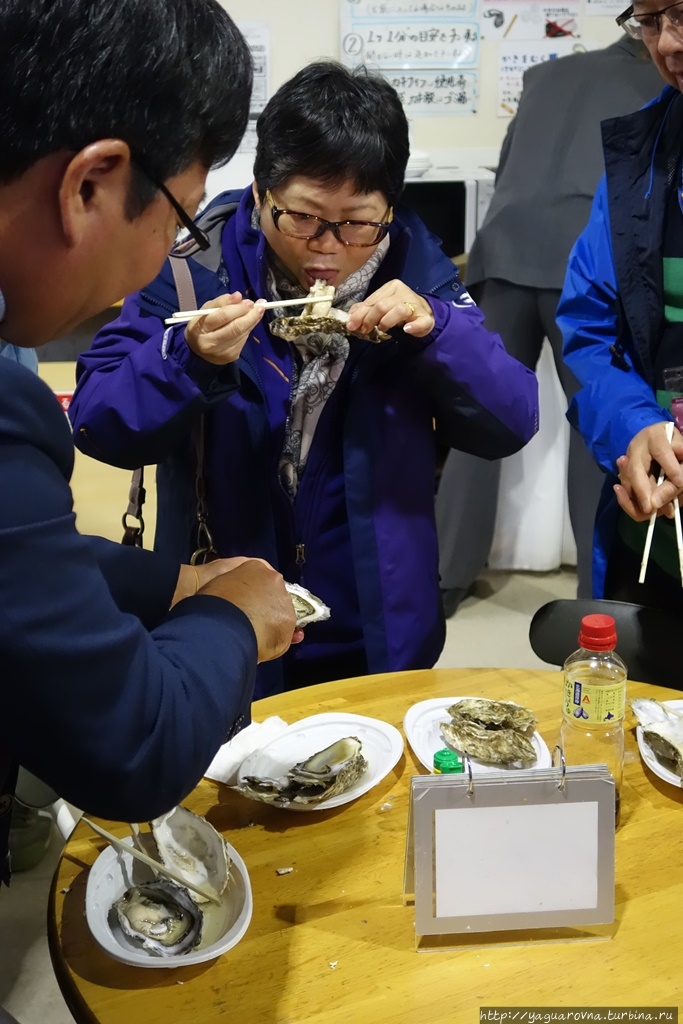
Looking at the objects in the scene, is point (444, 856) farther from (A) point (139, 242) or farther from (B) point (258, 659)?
(A) point (139, 242)

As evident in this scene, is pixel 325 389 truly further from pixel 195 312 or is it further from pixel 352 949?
pixel 352 949

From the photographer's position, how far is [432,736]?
1.36 metres

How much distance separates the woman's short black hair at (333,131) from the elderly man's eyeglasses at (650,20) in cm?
42

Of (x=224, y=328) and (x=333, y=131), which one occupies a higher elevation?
(x=333, y=131)

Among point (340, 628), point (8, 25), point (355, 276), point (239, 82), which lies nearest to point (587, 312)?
point (355, 276)

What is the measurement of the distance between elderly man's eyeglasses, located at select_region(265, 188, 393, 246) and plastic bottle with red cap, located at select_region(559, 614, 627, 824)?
76cm

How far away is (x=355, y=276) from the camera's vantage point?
1698mm

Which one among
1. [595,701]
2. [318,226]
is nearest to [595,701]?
[595,701]

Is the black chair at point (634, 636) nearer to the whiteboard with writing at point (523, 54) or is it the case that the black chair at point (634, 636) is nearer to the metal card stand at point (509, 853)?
the metal card stand at point (509, 853)

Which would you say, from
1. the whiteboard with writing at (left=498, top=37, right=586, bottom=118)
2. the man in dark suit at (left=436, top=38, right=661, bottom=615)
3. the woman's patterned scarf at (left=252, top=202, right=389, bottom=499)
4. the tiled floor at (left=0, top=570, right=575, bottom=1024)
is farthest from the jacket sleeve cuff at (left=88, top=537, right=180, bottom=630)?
the whiteboard with writing at (left=498, top=37, right=586, bottom=118)

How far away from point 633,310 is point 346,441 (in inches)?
24.0

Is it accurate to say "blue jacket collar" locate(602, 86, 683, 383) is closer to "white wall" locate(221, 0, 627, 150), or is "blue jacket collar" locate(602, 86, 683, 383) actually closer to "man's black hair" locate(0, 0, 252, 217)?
"man's black hair" locate(0, 0, 252, 217)

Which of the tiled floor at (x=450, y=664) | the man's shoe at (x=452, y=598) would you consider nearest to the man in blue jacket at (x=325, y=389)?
the tiled floor at (x=450, y=664)

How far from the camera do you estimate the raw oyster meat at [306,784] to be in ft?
3.95
